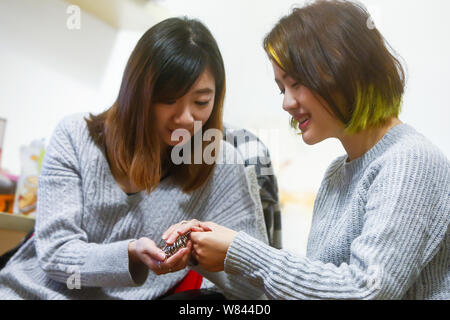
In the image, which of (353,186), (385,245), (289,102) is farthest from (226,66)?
(385,245)

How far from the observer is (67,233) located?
84cm

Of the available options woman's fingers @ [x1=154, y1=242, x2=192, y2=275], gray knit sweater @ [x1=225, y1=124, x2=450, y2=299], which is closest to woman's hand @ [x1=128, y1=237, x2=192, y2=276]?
woman's fingers @ [x1=154, y1=242, x2=192, y2=275]

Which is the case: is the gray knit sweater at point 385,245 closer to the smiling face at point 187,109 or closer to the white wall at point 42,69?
the smiling face at point 187,109

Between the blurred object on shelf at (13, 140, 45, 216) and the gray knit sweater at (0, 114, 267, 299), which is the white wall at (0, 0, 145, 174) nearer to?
the blurred object on shelf at (13, 140, 45, 216)

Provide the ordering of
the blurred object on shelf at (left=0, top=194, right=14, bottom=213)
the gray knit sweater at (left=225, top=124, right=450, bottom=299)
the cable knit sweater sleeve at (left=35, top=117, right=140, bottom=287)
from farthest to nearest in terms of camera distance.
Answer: the blurred object on shelf at (left=0, top=194, right=14, bottom=213) → the cable knit sweater sleeve at (left=35, top=117, right=140, bottom=287) → the gray knit sweater at (left=225, top=124, right=450, bottom=299)

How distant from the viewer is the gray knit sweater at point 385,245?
0.54 meters

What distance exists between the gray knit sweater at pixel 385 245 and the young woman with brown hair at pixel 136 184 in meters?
0.26

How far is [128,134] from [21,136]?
2.09 ft

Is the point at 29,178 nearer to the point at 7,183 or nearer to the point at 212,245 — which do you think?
the point at 7,183

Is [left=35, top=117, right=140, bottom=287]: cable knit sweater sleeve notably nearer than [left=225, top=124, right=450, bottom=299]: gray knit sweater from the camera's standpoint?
No

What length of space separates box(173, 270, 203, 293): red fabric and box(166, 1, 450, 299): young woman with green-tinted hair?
20 cm

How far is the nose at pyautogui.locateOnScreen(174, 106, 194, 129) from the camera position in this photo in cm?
82

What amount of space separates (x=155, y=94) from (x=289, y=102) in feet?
0.92
